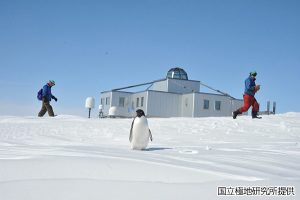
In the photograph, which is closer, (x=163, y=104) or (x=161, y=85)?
(x=163, y=104)

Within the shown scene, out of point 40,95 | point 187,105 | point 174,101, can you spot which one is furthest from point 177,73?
point 40,95

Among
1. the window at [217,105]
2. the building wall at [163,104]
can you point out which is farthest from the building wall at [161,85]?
the window at [217,105]

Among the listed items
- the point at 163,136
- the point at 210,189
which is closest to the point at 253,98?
the point at 163,136

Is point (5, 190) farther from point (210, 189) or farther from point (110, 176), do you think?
point (210, 189)

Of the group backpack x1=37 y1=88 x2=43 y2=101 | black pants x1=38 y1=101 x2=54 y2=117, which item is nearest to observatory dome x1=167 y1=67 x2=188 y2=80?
black pants x1=38 y1=101 x2=54 y2=117

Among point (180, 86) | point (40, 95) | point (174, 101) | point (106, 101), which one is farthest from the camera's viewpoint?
point (106, 101)

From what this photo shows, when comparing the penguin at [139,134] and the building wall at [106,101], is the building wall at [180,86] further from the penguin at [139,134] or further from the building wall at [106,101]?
the penguin at [139,134]

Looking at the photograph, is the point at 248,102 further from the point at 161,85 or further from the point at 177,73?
the point at 177,73

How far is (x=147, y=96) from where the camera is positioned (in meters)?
27.6

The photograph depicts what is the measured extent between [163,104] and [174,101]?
3.70ft

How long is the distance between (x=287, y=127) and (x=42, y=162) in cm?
940

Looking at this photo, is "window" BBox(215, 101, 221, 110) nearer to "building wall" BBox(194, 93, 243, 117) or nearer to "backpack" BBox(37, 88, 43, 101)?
"building wall" BBox(194, 93, 243, 117)

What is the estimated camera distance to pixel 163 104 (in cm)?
2834

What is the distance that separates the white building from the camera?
27.6m
